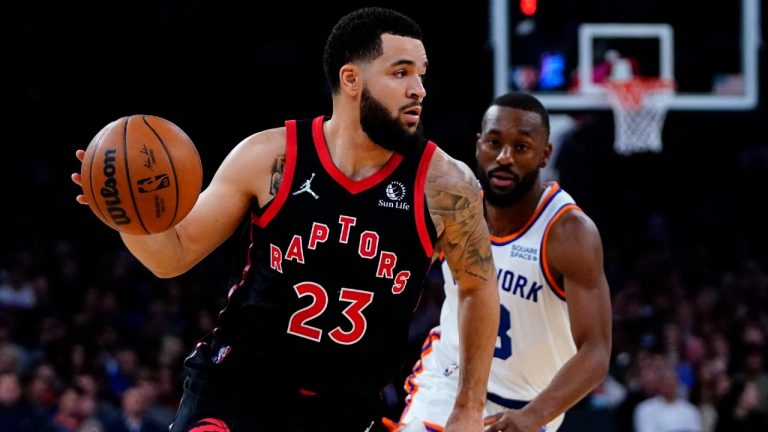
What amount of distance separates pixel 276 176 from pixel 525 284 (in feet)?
4.66

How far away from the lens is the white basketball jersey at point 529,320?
4641 millimetres

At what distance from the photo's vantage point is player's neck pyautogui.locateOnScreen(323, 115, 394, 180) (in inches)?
149

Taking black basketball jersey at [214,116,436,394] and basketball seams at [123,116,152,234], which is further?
black basketball jersey at [214,116,436,394]

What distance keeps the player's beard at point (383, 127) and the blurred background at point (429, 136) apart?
5.32 meters

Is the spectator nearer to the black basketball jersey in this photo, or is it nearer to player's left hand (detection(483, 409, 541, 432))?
player's left hand (detection(483, 409, 541, 432))

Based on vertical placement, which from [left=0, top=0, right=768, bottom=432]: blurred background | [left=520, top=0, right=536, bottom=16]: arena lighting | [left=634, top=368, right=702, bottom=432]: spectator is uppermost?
[left=520, top=0, right=536, bottom=16]: arena lighting

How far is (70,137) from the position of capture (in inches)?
541

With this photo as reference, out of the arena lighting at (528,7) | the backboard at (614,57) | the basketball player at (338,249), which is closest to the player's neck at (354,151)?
the basketball player at (338,249)

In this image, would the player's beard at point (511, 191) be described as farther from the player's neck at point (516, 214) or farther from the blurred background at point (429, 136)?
the blurred background at point (429, 136)

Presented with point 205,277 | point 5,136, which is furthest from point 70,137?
point 205,277

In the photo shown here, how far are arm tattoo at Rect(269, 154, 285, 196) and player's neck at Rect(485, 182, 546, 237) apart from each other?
1410 millimetres

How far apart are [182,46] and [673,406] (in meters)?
7.66

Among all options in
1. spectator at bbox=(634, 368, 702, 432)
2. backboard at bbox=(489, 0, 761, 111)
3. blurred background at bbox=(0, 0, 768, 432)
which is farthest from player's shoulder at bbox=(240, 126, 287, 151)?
spectator at bbox=(634, 368, 702, 432)

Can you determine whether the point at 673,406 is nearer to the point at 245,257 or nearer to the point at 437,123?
the point at 437,123
